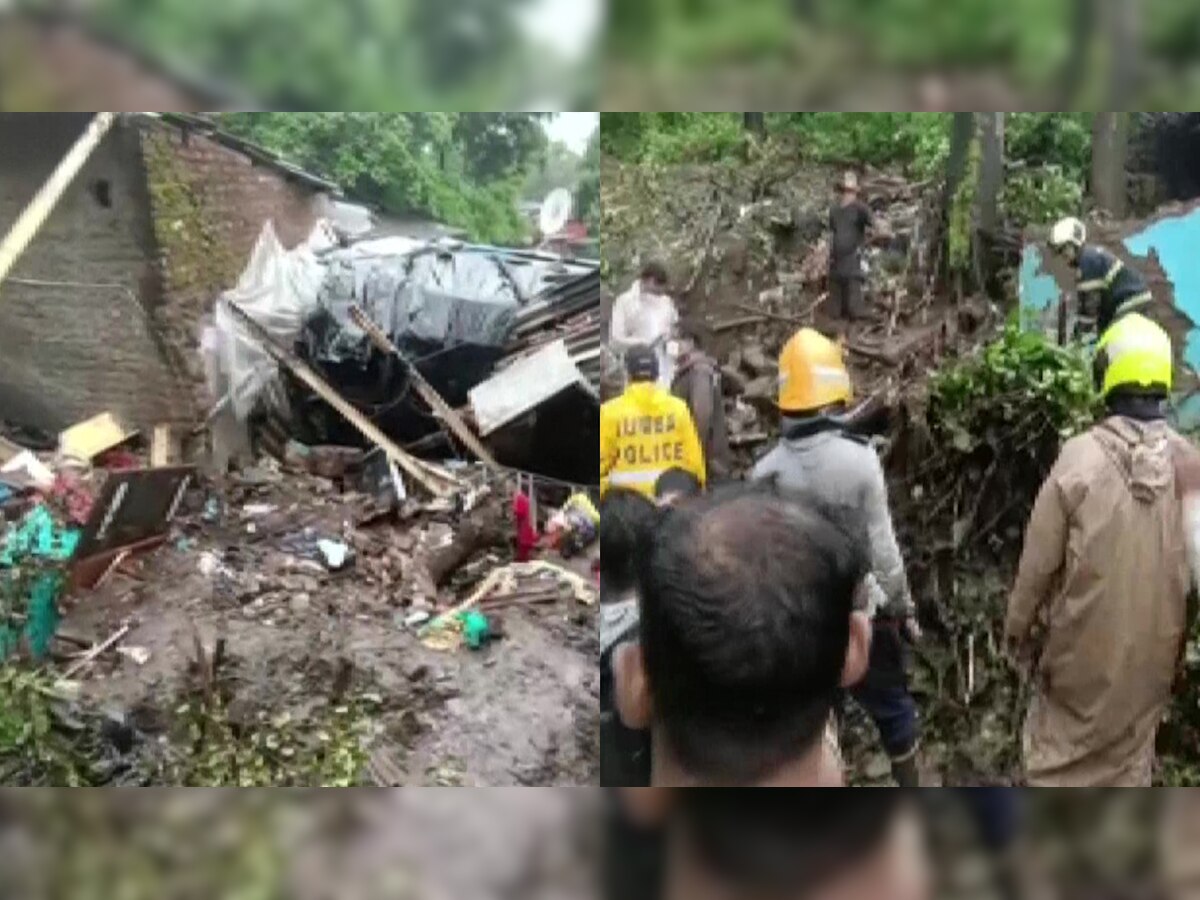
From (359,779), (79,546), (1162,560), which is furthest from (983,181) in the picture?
(79,546)

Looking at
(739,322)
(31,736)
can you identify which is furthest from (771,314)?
(31,736)

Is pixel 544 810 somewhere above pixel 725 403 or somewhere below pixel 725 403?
below

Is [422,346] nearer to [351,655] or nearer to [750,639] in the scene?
[351,655]

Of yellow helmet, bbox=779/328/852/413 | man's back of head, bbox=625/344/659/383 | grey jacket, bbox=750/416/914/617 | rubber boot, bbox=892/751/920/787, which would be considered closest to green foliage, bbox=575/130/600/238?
man's back of head, bbox=625/344/659/383

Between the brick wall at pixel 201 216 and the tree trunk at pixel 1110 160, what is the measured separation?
1704mm

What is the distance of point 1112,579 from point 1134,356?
0.48 metres

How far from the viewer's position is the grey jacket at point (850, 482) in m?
3.19

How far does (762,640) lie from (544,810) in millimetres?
809

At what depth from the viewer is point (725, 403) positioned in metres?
3.26

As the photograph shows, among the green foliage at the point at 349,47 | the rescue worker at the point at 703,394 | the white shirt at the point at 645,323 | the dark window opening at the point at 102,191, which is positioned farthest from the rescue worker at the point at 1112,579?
the dark window opening at the point at 102,191

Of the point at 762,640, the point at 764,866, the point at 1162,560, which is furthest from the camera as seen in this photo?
the point at 1162,560

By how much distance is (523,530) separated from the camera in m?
3.30

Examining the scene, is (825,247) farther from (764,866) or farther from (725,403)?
(764,866)

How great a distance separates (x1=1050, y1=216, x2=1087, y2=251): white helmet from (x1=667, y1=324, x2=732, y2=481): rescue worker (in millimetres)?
801
